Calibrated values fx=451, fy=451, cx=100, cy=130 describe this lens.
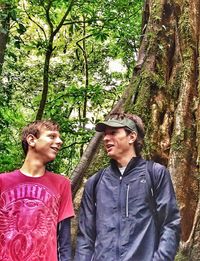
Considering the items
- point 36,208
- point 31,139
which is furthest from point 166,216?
point 31,139

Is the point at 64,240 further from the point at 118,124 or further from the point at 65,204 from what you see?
the point at 118,124

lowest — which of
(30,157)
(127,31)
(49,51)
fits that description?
(30,157)

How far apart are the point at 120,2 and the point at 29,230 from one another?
7013 mm

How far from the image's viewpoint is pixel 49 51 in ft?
27.8

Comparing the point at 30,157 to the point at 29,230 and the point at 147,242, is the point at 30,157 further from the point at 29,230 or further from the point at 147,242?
the point at 147,242

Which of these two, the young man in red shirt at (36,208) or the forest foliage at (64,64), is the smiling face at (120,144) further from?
the forest foliage at (64,64)

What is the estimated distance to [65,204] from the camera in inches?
129

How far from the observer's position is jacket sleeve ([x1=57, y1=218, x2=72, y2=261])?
319 cm

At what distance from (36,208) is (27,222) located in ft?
0.37

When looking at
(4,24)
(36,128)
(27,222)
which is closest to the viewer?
(27,222)

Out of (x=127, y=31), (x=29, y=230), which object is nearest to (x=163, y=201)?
(x=29, y=230)

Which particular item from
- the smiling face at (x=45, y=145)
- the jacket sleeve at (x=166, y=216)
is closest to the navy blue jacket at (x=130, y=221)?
the jacket sleeve at (x=166, y=216)

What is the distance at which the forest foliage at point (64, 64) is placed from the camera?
8.09 m

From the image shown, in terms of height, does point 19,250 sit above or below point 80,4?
below
